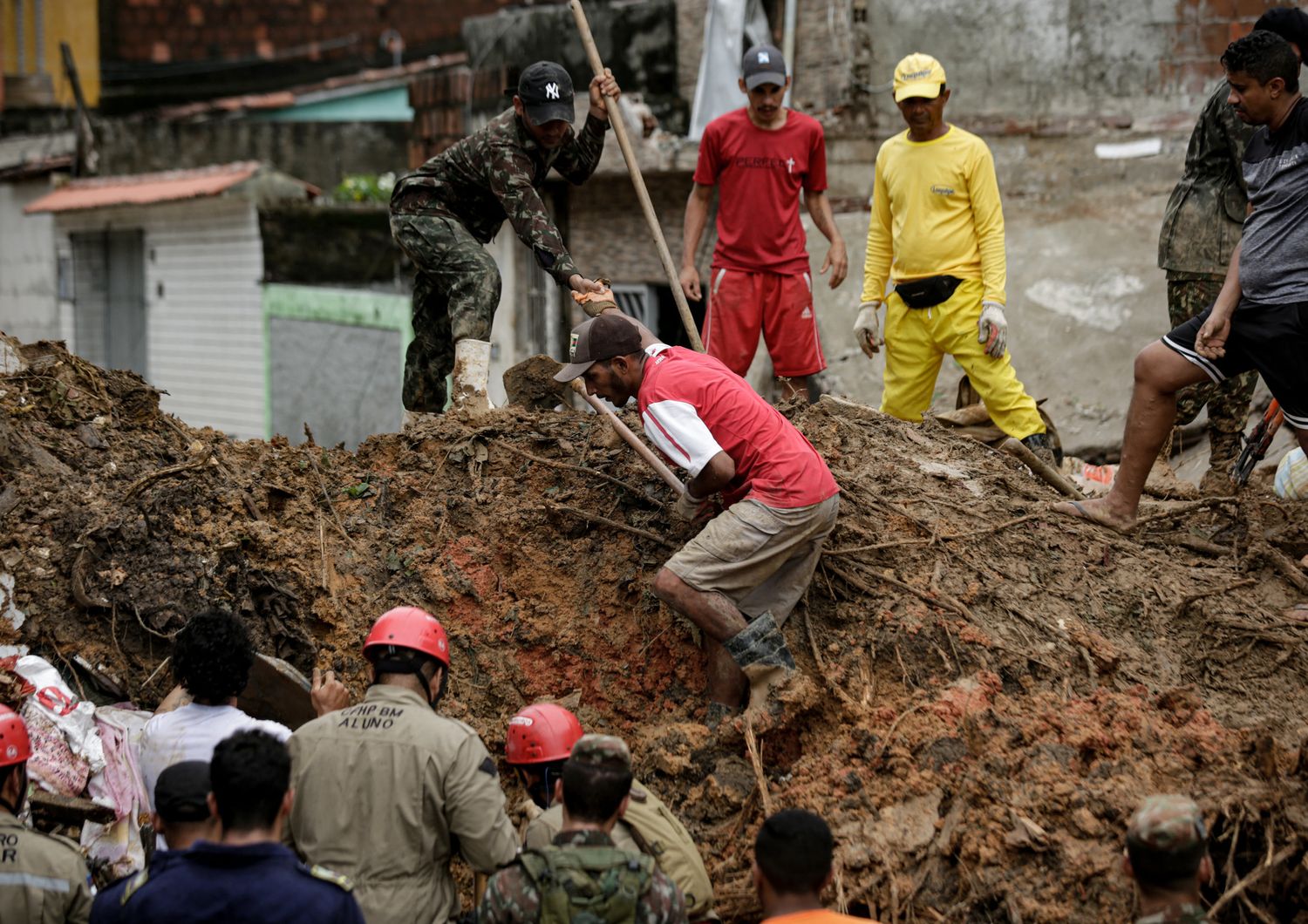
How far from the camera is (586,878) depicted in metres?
3.43

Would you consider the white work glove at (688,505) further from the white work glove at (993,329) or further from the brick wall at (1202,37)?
the brick wall at (1202,37)

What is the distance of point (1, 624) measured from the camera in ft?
17.1

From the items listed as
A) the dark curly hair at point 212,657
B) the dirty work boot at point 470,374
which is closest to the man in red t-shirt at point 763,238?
the dirty work boot at point 470,374

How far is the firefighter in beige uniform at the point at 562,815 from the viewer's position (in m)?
3.90

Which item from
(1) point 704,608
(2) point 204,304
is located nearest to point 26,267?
(2) point 204,304

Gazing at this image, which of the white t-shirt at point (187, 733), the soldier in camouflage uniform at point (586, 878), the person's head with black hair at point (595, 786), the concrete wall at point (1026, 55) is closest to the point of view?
the soldier in camouflage uniform at point (586, 878)

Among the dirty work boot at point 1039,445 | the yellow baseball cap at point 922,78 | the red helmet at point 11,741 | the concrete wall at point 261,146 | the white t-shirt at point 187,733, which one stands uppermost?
the concrete wall at point 261,146

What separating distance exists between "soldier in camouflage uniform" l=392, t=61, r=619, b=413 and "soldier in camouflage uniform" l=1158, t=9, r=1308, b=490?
10.1 ft

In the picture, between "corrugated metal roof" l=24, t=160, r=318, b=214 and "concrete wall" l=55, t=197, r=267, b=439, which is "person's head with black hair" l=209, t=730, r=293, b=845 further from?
"concrete wall" l=55, t=197, r=267, b=439

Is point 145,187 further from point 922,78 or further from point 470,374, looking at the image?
point 922,78

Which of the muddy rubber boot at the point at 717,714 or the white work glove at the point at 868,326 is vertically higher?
the white work glove at the point at 868,326

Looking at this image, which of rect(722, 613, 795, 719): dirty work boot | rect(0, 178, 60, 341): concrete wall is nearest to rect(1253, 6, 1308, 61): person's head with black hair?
rect(722, 613, 795, 719): dirty work boot

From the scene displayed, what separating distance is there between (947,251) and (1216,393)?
5.44 feet

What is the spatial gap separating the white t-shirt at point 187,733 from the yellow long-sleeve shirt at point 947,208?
453cm
